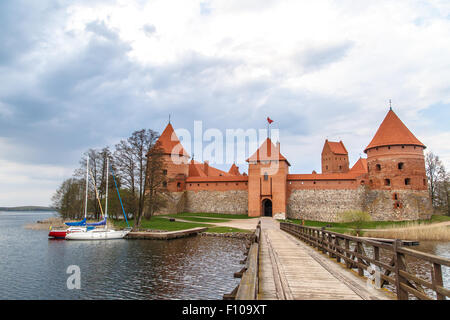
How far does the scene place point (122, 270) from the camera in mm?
11320

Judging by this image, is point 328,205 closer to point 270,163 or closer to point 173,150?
point 270,163

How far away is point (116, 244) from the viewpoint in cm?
1800

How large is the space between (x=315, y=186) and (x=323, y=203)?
1968 mm

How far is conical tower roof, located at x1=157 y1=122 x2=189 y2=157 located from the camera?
36.7m

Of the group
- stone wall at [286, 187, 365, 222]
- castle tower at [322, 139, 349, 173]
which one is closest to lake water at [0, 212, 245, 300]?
stone wall at [286, 187, 365, 222]

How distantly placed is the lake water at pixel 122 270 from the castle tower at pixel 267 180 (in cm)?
1608

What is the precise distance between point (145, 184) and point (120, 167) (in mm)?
2447

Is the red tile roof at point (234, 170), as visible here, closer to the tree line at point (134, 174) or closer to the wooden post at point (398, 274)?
the tree line at point (134, 174)

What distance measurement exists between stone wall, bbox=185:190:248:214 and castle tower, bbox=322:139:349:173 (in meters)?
19.8

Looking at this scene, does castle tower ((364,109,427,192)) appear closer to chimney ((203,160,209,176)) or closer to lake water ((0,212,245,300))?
lake water ((0,212,245,300))

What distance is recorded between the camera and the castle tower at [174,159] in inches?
1426
